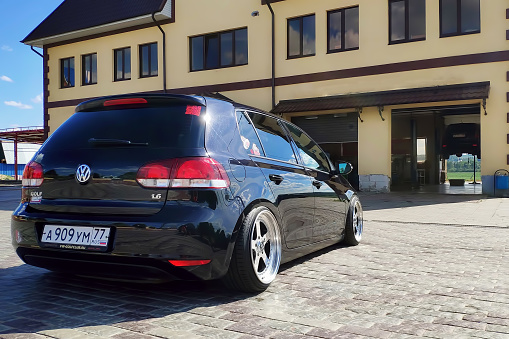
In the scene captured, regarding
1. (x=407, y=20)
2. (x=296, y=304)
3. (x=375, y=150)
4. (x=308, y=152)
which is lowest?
(x=296, y=304)

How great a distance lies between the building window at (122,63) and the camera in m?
22.5

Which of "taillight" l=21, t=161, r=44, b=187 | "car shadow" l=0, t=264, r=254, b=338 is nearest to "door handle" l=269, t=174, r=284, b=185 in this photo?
"car shadow" l=0, t=264, r=254, b=338

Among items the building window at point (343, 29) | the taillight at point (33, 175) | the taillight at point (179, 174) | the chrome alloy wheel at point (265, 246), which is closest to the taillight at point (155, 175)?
the taillight at point (179, 174)

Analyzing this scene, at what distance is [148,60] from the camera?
71.9 feet

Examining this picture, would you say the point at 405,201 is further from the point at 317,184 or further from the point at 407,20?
the point at 317,184

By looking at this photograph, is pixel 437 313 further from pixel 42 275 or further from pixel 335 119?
pixel 335 119

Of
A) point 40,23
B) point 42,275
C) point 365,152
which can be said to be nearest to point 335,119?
point 365,152

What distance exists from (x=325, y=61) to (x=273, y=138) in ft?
44.3

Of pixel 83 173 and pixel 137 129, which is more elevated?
pixel 137 129

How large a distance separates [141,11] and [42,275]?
18667 millimetres

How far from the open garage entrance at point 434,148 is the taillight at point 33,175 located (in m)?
15.0

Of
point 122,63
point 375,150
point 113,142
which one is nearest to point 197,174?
point 113,142

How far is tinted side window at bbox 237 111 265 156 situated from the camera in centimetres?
381

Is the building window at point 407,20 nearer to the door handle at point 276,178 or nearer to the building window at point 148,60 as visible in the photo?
the building window at point 148,60
